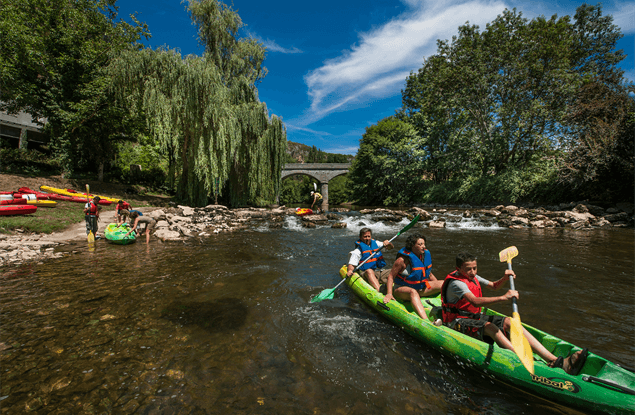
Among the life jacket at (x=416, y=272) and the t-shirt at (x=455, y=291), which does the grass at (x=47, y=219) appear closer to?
the life jacket at (x=416, y=272)

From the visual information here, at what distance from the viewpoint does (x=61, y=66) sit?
14.1m

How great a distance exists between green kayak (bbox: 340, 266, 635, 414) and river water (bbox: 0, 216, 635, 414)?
0.19 metres

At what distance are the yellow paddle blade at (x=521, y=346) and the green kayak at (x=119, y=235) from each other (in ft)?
30.4

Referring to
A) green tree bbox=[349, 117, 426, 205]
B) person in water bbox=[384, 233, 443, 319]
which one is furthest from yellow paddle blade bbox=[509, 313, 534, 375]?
green tree bbox=[349, 117, 426, 205]

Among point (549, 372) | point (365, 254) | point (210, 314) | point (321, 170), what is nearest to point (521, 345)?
point (549, 372)

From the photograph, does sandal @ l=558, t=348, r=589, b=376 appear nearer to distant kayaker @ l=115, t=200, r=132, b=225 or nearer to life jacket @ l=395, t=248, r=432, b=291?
life jacket @ l=395, t=248, r=432, b=291

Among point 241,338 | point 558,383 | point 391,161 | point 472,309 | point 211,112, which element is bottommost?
point 241,338

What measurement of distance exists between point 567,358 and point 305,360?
8.09ft

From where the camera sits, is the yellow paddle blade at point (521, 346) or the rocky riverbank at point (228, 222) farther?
the rocky riverbank at point (228, 222)

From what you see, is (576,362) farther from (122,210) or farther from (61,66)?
(61,66)

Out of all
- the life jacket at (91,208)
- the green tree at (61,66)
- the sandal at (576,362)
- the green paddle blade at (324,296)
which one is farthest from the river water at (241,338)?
the green tree at (61,66)

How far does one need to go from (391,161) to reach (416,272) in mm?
24381

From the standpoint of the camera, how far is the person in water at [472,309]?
2.71 m

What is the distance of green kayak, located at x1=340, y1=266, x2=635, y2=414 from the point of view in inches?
83.2
